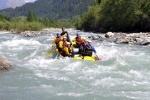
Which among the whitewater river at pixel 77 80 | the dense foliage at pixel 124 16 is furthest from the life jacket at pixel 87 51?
the dense foliage at pixel 124 16

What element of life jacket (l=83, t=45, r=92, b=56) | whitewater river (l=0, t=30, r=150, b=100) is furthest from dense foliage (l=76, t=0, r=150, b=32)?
whitewater river (l=0, t=30, r=150, b=100)

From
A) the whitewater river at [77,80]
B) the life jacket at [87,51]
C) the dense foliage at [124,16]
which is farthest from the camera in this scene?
the dense foliage at [124,16]

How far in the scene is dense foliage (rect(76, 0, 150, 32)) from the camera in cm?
4597

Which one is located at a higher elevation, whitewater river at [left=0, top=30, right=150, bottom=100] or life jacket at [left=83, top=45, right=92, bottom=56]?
life jacket at [left=83, top=45, right=92, bottom=56]

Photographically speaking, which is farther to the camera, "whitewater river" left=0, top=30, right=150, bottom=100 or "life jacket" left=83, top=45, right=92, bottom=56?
"life jacket" left=83, top=45, right=92, bottom=56

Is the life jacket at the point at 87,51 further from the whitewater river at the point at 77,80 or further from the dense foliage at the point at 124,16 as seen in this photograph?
the dense foliage at the point at 124,16

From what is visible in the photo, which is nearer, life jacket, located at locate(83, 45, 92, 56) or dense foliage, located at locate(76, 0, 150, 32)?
life jacket, located at locate(83, 45, 92, 56)

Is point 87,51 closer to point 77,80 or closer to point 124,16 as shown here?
point 77,80

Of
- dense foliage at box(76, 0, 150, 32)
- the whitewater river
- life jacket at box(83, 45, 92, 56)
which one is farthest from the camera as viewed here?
dense foliage at box(76, 0, 150, 32)

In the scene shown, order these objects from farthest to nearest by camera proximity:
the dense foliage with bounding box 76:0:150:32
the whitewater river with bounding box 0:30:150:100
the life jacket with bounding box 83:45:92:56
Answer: the dense foliage with bounding box 76:0:150:32 < the life jacket with bounding box 83:45:92:56 < the whitewater river with bounding box 0:30:150:100

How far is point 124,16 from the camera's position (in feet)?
164

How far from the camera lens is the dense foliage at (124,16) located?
1810 inches

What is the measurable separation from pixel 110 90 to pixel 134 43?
18589 millimetres

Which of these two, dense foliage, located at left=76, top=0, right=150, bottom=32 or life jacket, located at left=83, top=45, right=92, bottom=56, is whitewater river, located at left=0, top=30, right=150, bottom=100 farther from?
dense foliage, located at left=76, top=0, right=150, bottom=32
